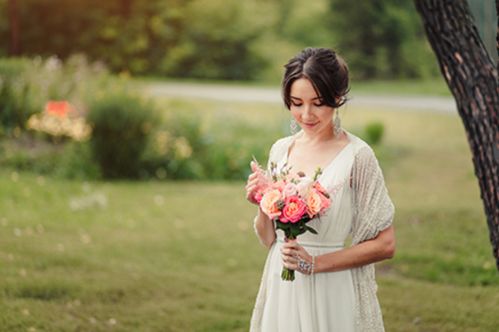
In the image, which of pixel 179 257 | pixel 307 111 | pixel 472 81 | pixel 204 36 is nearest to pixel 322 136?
pixel 307 111

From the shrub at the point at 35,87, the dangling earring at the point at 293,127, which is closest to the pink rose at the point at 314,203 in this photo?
the dangling earring at the point at 293,127

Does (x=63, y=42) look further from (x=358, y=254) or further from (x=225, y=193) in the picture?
(x=358, y=254)

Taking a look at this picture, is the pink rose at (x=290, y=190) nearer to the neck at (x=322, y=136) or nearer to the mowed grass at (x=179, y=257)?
the neck at (x=322, y=136)

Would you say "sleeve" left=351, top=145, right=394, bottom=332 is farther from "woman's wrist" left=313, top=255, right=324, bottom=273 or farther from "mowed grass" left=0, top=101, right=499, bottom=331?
"mowed grass" left=0, top=101, right=499, bottom=331

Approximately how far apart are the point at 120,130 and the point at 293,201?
9351 millimetres

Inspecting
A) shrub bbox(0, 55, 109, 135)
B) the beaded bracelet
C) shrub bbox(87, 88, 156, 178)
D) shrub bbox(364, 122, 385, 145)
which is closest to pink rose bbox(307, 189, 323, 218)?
the beaded bracelet

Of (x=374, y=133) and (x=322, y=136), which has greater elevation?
(x=322, y=136)

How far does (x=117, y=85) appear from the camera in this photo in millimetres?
12703

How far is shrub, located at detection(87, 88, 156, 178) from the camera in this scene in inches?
475

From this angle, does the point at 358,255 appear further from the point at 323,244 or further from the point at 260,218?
the point at 260,218

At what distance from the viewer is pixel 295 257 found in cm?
310

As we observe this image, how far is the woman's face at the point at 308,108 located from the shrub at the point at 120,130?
9.05 metres

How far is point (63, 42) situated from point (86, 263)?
904 inches

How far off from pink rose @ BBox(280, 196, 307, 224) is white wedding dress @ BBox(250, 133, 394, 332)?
0.64 feet
